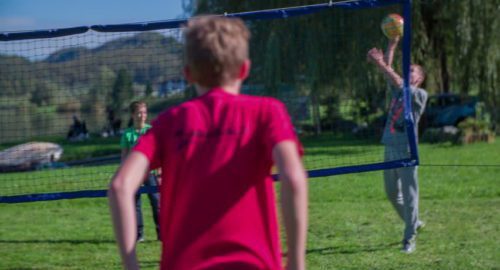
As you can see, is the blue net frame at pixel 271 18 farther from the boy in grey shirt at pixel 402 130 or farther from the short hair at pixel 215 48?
the short hair at pixel 215 48

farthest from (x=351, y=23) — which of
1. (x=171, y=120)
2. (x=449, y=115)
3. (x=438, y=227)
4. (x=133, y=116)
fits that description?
(x=449, y=115)

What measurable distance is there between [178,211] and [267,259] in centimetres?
35

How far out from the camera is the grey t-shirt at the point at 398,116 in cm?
793

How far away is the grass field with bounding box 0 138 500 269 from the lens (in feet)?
26.9

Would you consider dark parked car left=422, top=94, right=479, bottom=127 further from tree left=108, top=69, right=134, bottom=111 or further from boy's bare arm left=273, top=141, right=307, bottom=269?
boy's bare arm left=273, top=141, right=307, bottom=269

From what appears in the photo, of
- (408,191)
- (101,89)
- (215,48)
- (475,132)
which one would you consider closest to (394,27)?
(408,191)

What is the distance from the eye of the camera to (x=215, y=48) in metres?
2.59

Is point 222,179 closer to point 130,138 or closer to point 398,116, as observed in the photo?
point 398,116

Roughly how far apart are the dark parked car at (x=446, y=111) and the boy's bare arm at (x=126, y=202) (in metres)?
25.5

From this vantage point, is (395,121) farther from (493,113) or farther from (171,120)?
(493,113)

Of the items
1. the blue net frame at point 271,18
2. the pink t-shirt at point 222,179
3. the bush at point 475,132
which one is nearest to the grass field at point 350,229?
the blue net frame at point 271,18

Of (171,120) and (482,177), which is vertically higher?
(171,120)

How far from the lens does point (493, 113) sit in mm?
24125

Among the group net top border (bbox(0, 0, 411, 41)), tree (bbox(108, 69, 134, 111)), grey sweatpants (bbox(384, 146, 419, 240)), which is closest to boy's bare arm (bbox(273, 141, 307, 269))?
net top border (bbox(0, 0, 411, 41))
